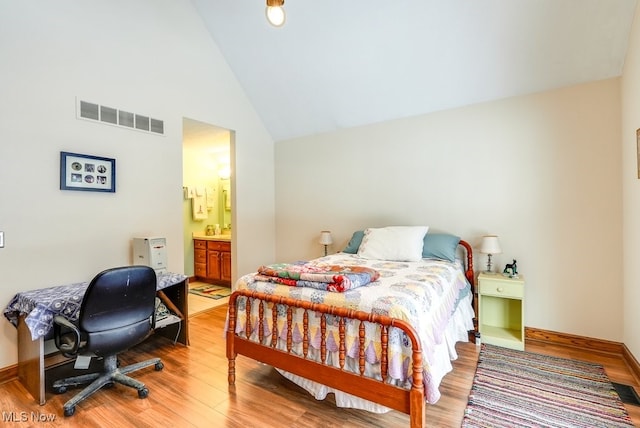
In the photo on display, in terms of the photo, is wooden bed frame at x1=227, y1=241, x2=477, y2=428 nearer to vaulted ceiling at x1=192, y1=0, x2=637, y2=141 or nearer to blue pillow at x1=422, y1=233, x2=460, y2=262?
blue pillow at x1=422, y1=233, x2=460, y2=262

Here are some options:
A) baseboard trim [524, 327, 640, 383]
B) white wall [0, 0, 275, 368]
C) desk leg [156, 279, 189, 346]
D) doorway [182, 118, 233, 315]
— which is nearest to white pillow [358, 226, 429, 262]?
baseboard trim [524, 327, 640, 383]

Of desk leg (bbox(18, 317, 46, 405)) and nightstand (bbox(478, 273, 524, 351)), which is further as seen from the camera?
nightstand (bbox(478, 273, 524, 351))

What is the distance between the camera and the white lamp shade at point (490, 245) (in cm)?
293

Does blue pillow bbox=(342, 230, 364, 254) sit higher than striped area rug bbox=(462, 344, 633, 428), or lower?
higher

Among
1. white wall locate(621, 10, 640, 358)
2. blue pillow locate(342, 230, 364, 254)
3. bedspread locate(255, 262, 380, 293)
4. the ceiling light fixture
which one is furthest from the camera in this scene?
blue pillow locate(342, 230, 364, 254)

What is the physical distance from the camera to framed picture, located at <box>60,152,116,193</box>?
2.65 meters

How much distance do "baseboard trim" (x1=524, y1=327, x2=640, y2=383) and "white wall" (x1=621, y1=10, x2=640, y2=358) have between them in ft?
0.31

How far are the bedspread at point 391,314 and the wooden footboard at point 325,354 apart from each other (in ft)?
0.13

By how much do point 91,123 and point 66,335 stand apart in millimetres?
1848

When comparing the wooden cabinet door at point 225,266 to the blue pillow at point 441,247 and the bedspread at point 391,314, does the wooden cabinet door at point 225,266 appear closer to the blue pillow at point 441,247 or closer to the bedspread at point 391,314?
the bedspread at point 391,314

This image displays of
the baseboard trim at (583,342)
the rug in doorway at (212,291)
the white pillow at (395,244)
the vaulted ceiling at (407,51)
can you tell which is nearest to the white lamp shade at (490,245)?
the white pillow at (395,244)

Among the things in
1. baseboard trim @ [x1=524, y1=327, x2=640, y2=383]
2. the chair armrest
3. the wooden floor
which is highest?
the chair armrest

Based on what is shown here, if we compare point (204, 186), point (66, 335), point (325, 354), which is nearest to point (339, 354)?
point (325, 354)

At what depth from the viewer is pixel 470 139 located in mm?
3348
